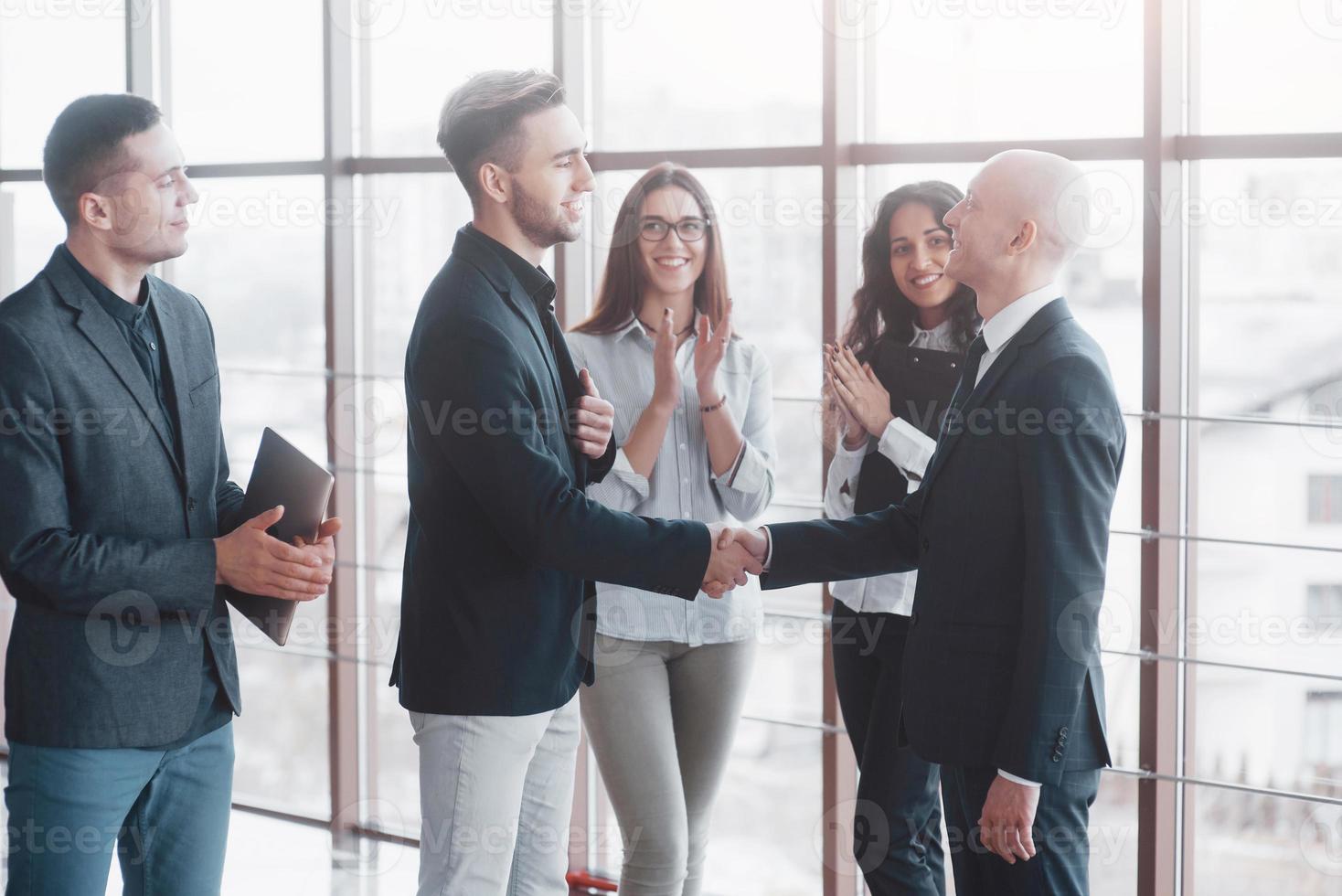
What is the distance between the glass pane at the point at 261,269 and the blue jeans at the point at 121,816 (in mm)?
2077

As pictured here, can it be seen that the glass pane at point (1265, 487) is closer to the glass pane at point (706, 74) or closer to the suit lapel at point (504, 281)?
the glass pane at point (706, 74)

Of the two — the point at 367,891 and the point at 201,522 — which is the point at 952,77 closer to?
the point at 201,522

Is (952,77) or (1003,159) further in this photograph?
(952,77)

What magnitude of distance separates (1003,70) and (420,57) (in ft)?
5.74

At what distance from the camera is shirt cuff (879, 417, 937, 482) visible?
2392 millimetres

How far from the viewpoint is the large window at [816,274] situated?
2.65 meters

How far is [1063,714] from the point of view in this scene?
176 cm

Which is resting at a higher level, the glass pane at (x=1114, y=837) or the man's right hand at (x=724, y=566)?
the man's right hand at (x=724, y=566)

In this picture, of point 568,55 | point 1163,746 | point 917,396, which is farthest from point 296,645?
point 1163,746

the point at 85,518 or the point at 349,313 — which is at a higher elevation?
the point at 349,313

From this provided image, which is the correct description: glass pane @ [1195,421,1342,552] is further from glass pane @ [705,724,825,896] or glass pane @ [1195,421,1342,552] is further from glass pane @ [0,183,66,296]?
glass pane @ [0,183,66,296]

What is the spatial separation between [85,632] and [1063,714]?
1.42m

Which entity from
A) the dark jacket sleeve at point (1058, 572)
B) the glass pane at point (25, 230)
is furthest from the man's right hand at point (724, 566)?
the glass pane at point (25, 230)

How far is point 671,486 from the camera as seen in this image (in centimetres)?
254
